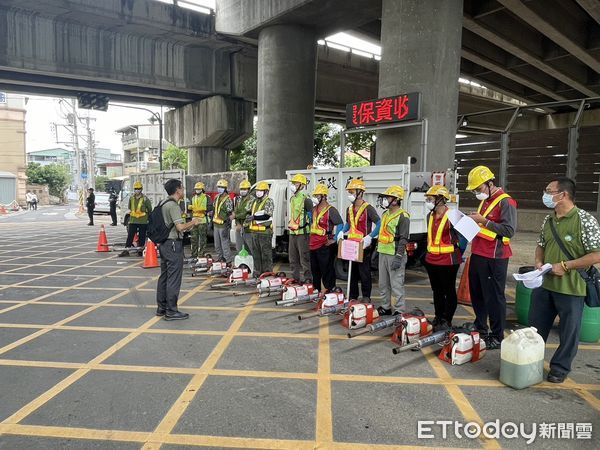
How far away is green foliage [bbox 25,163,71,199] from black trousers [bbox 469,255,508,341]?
58.0m

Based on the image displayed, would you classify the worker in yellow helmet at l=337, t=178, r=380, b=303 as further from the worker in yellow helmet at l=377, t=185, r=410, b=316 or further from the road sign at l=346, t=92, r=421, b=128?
the road sign at l=346, t=92, r=421, b=128

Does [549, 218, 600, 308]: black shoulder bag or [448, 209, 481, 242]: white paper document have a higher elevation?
[448, 209, 481, 242]: white paper document

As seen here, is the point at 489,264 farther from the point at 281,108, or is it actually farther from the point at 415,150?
the point at 281,108

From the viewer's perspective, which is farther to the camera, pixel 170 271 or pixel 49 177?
pixel 49 177

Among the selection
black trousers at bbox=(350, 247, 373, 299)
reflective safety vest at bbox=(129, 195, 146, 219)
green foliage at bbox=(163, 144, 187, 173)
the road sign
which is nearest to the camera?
black trousers at bbox=(350, 247, 373, 299)

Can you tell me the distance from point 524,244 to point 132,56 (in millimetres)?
15577

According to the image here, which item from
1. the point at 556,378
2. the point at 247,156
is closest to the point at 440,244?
the point at 556,378

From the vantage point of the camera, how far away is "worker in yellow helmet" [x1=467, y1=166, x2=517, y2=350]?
14.9 feet

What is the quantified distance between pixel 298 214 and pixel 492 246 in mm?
3622

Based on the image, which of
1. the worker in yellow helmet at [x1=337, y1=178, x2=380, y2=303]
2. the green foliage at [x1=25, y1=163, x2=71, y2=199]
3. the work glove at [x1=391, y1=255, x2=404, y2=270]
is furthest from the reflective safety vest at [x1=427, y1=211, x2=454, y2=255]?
the green foliage at [x1=25, y1=163, x2=71, y2=199]

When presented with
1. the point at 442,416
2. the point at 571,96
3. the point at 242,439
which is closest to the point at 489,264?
the point at 442,416

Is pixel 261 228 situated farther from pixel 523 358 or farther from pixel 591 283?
pixel 591 283

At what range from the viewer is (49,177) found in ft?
174

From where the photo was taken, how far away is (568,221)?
12.8 feet
